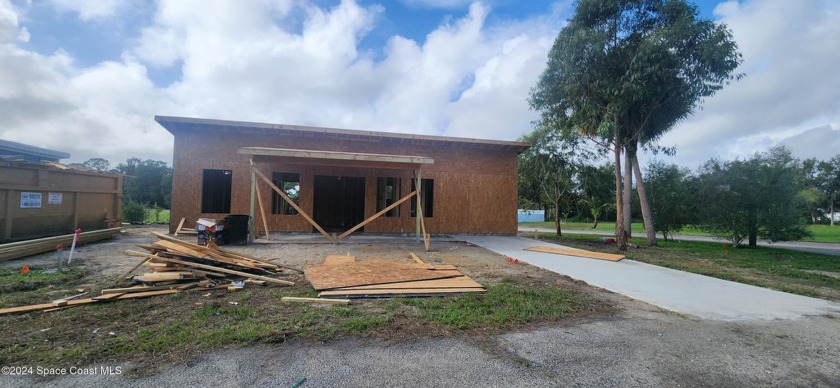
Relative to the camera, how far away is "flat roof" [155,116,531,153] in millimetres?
12508

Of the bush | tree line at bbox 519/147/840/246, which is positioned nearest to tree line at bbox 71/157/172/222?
the bush

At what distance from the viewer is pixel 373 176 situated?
1450 centimetres

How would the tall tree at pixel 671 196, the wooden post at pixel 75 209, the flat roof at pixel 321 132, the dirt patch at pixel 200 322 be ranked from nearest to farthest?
1. the dirt patch at pixel 200 322
2. the wooden post at pixel 75 209
3. the flat roof at pixel 321 132
4. the tall tree at pixel 671 196

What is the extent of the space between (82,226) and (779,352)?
50.2 ft

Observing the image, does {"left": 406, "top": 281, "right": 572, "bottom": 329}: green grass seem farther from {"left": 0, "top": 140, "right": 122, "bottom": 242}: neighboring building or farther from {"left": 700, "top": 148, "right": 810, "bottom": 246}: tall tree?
{"left": 700, "top": 148, "right": 810, "bottom": 246}: tall tree

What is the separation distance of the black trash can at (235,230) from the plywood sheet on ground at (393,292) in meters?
6.65

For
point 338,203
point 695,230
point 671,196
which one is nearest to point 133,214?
point 338,203

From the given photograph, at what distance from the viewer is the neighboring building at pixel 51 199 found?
27.1ft

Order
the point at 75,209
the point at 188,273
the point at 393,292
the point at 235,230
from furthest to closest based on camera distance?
the point at 235,230 < the point at 75,209 < the point at 188,273 < the point at 393,292

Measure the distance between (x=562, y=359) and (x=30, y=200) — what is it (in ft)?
40.8

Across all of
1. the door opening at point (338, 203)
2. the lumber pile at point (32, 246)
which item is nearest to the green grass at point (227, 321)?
the lumber pile at point (32, 246)

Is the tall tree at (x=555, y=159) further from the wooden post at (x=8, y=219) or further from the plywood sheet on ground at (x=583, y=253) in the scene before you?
the wooden post at (x=8, y=219)

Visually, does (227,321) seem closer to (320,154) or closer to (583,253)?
(320,154)

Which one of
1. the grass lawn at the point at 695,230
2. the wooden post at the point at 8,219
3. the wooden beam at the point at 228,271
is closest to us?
the wooden beam at the point at 228,271
